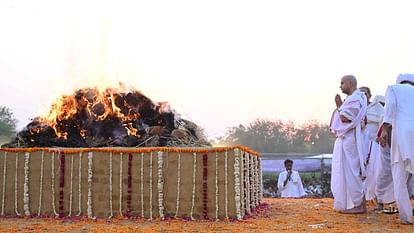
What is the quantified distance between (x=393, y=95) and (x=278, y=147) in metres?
48.7

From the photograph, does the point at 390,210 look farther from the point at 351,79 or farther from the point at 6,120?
the point at 6,120

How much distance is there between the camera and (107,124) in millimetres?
9812

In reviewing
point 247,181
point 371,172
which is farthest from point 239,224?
point 371,172

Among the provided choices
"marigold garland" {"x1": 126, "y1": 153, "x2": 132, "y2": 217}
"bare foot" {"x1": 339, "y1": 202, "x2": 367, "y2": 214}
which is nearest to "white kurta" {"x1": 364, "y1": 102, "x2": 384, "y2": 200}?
"bare foot" {"x1": 339, "y1": 202, "x2": 367, "y2": 214}

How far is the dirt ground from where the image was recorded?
6.49 meters

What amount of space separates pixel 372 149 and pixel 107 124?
470 centimetres

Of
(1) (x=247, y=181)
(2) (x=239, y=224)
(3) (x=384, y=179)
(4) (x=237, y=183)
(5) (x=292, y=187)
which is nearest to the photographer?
(2) (x=239, y=224)

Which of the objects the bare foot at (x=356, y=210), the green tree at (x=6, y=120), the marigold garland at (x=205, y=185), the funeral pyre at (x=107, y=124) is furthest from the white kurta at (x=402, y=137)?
the green tree at (x=6, y=120)

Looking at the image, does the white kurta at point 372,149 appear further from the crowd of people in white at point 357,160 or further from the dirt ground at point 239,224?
the dirt ground at point 239,224

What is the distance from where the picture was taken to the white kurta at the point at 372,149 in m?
9.35

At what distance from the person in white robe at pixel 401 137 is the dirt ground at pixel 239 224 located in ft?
1.12

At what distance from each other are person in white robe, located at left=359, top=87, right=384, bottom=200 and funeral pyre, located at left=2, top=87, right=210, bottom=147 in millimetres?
2853

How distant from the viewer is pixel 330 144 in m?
56.8

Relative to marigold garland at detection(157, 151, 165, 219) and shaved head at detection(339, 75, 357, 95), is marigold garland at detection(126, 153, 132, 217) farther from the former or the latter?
shaved head at detection(339, 75, 357, 95)
